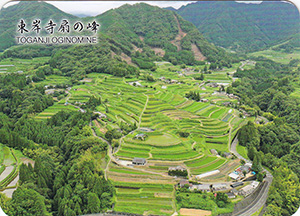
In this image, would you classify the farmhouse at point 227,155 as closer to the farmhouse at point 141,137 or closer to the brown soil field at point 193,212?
the farmhouse at point 141,137

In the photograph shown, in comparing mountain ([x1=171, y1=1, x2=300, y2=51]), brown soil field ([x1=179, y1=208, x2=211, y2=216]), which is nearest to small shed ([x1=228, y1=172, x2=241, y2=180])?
brown soil field ([x1=179, y1=208, x2=211, y2=216])

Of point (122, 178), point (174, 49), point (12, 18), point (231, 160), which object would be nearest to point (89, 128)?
point (122, 178)

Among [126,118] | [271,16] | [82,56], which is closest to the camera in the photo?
[126,118]

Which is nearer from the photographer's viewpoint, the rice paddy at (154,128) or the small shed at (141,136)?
the rice paddy at (154,128)

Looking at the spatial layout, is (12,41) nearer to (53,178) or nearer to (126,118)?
(126,118)

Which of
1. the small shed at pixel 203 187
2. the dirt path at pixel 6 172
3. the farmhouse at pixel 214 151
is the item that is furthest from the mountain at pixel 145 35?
the small shed at pixel 203 187

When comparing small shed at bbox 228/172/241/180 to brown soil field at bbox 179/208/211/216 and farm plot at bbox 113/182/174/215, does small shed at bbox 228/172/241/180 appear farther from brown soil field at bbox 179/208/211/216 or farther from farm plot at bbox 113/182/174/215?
farm plot at bbox 113/182/174/215

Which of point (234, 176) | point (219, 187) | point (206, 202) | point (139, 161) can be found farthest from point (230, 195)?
point (139, 161)

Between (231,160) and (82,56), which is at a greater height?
(82,56)
